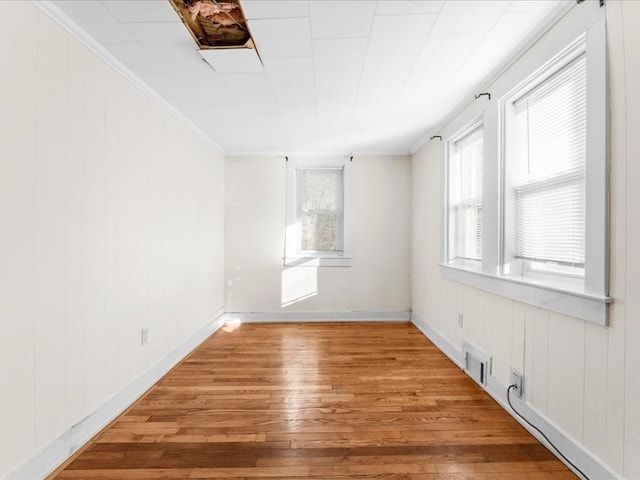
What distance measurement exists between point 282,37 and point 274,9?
9.1 inches

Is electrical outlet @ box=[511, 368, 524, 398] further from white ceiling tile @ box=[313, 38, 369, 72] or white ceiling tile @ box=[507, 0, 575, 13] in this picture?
white ceiling tile @ box=[313, 38, 369, 72]

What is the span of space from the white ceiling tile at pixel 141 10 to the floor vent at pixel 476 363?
303 centimetres

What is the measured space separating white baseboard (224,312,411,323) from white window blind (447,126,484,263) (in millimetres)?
1500

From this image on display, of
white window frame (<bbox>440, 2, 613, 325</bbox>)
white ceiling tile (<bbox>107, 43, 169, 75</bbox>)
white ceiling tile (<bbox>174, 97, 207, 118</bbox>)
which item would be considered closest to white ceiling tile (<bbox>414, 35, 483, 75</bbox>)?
white window frame (<bbox>440, 2, 613, 325</bbox>)

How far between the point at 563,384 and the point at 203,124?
3.62 metres

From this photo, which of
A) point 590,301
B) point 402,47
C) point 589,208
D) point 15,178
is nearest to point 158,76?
point 15,178

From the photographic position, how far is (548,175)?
192 cm

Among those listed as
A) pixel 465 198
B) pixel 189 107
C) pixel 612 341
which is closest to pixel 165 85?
pixel 189 107

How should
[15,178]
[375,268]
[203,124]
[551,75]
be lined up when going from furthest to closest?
[375,268], [203,124], [551,75], [15,178]

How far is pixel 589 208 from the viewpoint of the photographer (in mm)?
1503

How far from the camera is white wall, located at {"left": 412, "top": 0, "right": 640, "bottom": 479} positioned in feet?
4.31

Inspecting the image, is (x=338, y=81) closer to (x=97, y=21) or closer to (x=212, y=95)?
(x=212, y=95)

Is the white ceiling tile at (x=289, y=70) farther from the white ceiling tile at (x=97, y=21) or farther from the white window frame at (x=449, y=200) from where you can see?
the white window frame at (x=449, y=200)

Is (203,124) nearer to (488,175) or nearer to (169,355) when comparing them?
(169,355)
